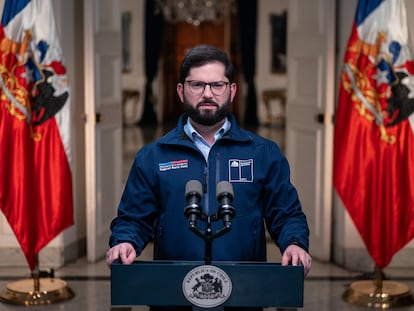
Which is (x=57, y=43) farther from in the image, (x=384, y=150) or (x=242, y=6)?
(x=242, y=6)

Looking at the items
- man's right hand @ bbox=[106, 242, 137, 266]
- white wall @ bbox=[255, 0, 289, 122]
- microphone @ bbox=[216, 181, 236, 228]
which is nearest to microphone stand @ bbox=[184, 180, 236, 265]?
microphone @ bbox=[216, 181, 236, 228]

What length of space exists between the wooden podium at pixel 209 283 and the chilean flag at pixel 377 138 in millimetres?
3341

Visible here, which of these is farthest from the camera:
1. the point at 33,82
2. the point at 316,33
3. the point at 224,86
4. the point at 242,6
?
the point at 242,6

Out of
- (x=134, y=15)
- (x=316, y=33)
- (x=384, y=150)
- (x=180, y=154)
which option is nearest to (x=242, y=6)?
(x=134, y=15)

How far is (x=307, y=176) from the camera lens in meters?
6.55

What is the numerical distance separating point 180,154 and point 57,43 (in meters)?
2.93

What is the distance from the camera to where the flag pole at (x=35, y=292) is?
5.30 metres

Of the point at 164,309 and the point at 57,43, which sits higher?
the point at 57,43

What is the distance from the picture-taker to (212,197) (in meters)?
2.50

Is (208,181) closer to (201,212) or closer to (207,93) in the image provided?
(207,93)

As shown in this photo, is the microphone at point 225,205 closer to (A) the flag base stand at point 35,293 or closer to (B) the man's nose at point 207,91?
(B) the man's nose at point 207,91

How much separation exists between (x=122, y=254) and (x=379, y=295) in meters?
3.40

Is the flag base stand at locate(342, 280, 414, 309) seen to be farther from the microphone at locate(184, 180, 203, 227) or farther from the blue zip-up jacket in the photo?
the microphone at locate(184, 180, 203, 227)

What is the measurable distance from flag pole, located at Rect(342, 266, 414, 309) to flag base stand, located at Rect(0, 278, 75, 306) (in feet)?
6.04
